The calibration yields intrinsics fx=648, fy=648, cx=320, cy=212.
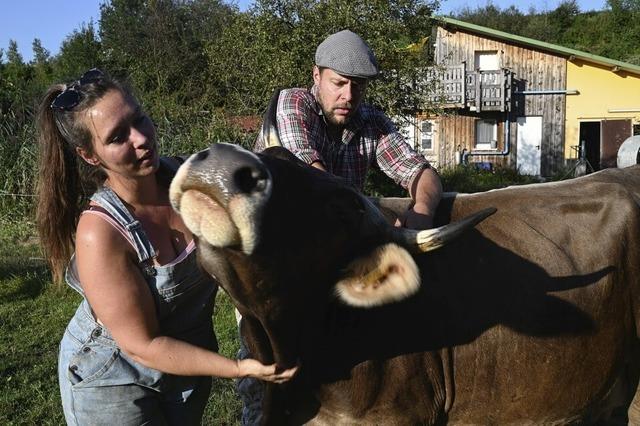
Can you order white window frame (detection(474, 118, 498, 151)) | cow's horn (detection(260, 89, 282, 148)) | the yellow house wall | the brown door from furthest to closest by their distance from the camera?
white window frame (detection(474, 118, 498, 151))
the yellow house wall
the brown door
cow's horn (detection(260, 89, 282, 148))

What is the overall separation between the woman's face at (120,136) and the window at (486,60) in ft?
105

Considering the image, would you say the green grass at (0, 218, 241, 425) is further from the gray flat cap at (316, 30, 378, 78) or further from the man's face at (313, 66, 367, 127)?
the gray flat cap at (316, 30, 378, 78)

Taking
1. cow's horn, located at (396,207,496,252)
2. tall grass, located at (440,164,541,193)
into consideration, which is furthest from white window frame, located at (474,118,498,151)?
cow's horn, located at (396,207,496,252)

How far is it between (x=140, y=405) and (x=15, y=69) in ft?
133

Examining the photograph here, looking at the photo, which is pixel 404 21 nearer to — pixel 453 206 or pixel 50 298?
pixel 50 298

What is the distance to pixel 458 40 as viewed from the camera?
107 feet

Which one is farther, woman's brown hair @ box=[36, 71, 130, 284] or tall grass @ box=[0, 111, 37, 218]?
tall grass @ box=[0, 111, 37, 218]

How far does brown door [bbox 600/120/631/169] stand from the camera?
30.5 m

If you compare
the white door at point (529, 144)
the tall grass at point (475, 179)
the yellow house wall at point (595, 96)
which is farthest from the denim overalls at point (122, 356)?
the yellow house wall at point (595, 96)

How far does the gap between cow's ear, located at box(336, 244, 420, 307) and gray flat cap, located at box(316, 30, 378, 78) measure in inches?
53.2

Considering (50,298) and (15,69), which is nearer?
(50,298)

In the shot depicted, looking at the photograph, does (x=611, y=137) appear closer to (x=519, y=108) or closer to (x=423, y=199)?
(x=519, y=108)

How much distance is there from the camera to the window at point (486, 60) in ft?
108

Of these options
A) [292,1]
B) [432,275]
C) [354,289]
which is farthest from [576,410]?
[292,1]
